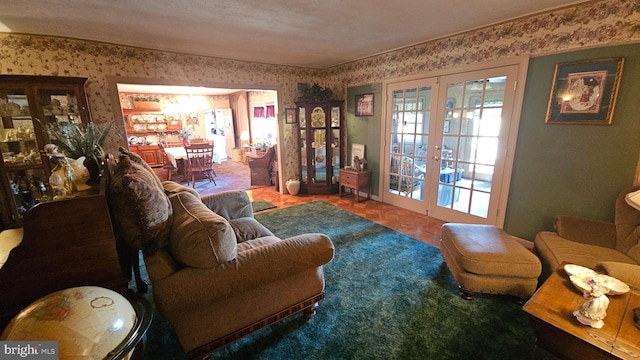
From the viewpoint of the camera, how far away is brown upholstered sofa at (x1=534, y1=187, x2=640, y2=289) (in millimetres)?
1795

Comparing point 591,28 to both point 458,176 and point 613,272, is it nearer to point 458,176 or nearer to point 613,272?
point 458,176

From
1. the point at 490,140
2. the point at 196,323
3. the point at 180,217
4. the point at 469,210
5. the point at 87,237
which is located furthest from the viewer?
the point at 469,210

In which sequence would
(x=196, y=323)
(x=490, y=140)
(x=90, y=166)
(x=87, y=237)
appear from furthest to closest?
1. (x=490, y=140)
2. (x=90, y=166)
3. (x=196, y=323)
4. (x=87, y=237)

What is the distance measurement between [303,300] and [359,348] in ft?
1.44

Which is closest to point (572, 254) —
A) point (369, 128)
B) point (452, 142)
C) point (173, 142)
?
point (452, 142)

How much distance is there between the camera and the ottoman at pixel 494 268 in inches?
71.3

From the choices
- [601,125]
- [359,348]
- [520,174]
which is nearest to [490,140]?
[520,174]

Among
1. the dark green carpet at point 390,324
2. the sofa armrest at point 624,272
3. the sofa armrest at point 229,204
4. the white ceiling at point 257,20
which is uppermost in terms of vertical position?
the white ceiling at point 257,20

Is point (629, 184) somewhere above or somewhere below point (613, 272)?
above

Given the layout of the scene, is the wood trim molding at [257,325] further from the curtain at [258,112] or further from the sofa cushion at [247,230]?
the curtain at [258,112]

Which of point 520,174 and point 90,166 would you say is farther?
point 520,174

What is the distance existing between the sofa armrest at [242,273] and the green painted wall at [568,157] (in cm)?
243

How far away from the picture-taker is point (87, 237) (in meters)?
1.16

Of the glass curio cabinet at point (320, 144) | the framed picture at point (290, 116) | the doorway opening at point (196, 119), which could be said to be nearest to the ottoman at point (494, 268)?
the glass curio cabinet at point (320, 144)
